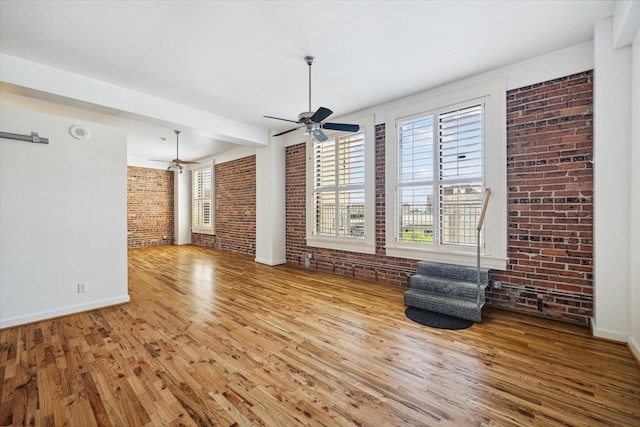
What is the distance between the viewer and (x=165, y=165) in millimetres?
9516

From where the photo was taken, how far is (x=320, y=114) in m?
3.08

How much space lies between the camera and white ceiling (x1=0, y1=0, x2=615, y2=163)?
2.40 metres

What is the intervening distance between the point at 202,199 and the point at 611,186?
968 cm

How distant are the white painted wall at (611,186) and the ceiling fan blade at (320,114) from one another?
271 cm

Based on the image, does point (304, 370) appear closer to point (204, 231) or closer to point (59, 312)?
point (59, 312)

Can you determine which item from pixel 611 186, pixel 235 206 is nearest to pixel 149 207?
pixel 235 206

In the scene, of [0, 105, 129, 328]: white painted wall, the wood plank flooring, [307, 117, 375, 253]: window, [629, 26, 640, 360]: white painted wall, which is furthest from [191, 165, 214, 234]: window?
[629, 26, 640, 360]: white painted wall

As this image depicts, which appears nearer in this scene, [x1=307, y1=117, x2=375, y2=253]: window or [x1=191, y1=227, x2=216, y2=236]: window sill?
[x1=307, y1=117, x2=375, y2=253]: window

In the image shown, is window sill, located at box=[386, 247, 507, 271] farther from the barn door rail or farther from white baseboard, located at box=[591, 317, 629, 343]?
the barn door rail

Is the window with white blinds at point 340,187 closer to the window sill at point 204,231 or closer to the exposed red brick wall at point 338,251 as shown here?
the exposed red brick wall at point 338,251

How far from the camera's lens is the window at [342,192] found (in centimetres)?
476

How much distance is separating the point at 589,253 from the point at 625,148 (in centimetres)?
112

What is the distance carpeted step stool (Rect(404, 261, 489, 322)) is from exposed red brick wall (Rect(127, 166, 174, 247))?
30.3 feet

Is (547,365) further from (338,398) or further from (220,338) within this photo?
(220,338)
